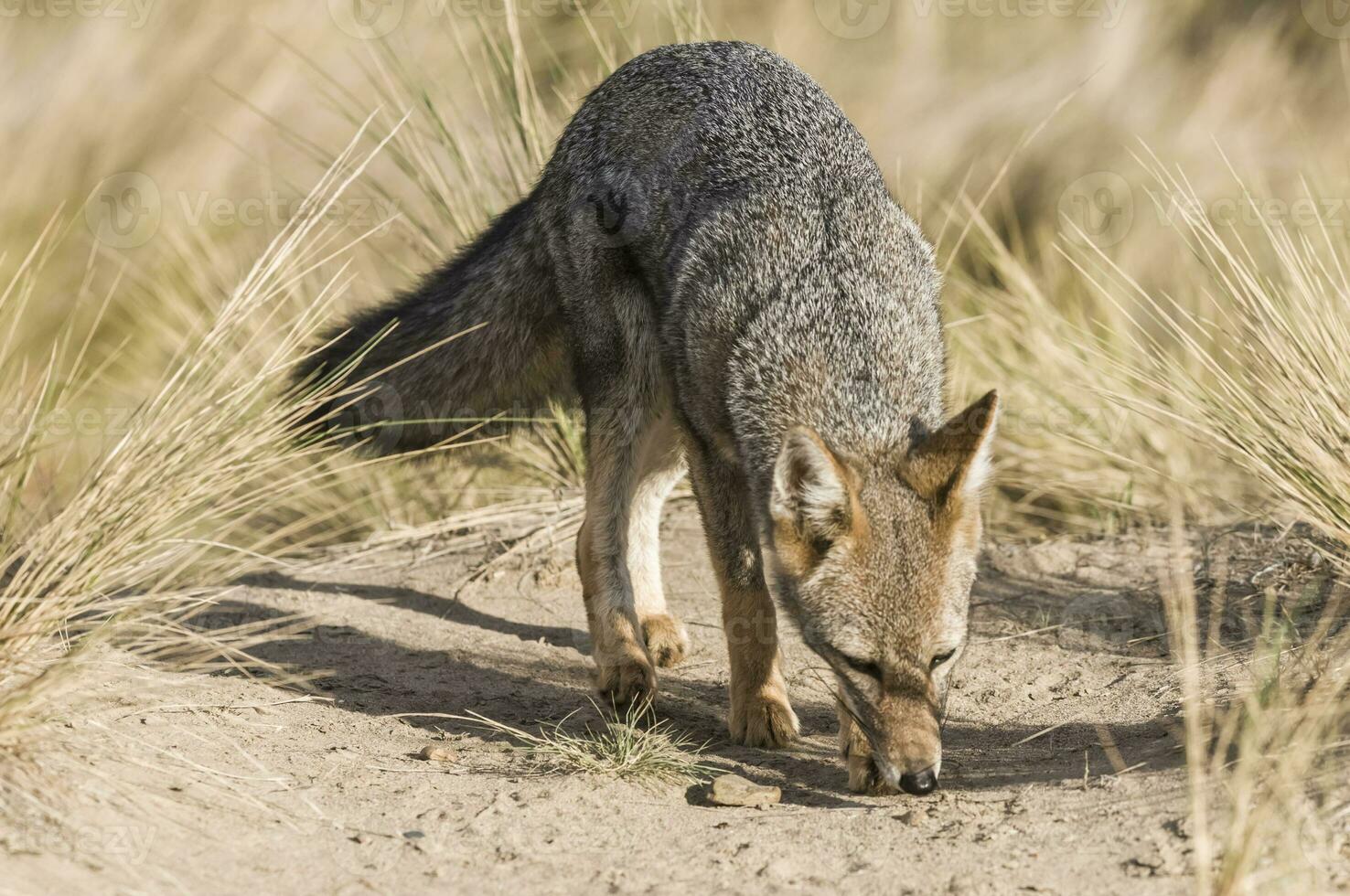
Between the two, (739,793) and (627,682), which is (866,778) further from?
(627,682)

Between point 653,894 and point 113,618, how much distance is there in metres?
1.79

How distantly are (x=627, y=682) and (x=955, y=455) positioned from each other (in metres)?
1.53

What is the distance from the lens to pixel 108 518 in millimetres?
3787

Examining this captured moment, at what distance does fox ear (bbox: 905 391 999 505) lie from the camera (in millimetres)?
3568

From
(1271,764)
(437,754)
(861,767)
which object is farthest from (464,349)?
(1271,764)

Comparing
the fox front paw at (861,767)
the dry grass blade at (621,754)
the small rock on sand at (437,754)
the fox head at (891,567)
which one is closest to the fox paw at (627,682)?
the dry grass blade at (621,754)

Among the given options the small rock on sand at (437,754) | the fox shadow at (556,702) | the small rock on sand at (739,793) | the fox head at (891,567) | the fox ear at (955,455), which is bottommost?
the small rock on sand at (437,754)

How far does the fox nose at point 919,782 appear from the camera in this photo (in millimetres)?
3547

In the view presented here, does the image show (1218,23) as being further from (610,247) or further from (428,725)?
(428,725)

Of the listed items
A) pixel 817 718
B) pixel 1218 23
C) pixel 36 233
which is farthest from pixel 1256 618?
pixel 1218 23

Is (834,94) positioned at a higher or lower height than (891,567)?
higher

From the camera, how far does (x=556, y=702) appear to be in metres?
4.69

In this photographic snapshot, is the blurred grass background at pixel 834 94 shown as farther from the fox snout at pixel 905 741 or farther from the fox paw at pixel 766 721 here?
the fox snout at pixel 905 741

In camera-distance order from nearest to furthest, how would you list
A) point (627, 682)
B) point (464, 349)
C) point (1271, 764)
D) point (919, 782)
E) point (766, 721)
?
point (1271, 764) < point (919, 782) < point (766, 721) < point (627, 682) < point (464, 349)
